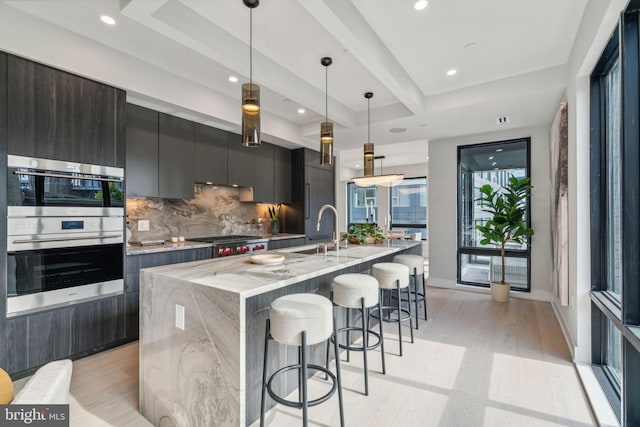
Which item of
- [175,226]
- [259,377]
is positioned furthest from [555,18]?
[175,226]

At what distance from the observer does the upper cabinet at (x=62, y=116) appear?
2340mm

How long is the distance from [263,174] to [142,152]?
1.89 meters

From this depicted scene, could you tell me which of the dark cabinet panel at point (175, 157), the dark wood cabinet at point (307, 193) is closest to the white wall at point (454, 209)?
the dark wood cabinet at point (307, 193)

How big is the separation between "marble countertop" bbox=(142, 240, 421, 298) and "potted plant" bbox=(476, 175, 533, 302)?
2.83 metres

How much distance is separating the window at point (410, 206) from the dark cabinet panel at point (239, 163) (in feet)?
18.8

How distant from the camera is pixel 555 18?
8.23 feet

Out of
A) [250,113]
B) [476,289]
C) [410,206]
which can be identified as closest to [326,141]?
[250,113]

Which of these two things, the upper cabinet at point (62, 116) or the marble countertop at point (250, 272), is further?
the upper cabinet at point (62, 116)

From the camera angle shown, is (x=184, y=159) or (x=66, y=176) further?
(x=184, y=159)

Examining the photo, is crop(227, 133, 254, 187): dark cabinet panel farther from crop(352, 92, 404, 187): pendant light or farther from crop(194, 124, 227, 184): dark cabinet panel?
crop(352, 92, 404, 187): pendant light

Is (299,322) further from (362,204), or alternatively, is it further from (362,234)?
(362,204)

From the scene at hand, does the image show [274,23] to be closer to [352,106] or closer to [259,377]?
[352,106]

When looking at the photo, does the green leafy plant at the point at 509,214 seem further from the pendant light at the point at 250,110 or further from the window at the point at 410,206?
the window at the point at 410,206

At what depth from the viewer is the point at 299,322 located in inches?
64.1
